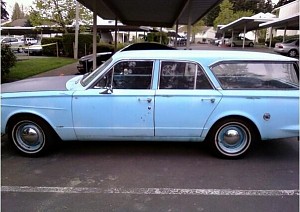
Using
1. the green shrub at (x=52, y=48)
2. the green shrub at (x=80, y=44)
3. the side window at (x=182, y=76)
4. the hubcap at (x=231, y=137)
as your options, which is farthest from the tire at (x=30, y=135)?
the green shrub at (x=52, y=48)

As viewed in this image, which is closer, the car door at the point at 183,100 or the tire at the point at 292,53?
the car door at the point at 183,100

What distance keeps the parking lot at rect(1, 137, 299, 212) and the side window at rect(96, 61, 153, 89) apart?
1.06 metres

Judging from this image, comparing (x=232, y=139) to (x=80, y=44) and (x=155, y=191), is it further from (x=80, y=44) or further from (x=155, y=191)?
(x=80, y=44)

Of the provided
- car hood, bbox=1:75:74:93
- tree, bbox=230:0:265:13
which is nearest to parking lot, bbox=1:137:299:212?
car hood, bbox=1:75:74:93

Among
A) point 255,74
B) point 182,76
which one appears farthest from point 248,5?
point 182,76

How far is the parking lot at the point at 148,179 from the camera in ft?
11.6

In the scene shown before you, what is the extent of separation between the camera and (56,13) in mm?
25672

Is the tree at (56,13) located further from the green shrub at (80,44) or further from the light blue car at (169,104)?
the light blue car at (169,104)

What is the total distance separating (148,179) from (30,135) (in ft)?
6.30

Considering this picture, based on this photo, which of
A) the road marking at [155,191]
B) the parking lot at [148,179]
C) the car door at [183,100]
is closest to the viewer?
the parking lot at [148,179]

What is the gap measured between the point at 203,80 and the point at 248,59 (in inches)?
29.1

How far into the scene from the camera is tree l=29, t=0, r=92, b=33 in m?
25.4

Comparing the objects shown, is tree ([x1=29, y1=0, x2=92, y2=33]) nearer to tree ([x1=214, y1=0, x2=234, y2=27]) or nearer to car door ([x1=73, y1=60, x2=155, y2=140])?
car door ([x1=73, y1=60, x2=155, y2=140])

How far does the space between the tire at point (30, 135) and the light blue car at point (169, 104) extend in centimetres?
1
